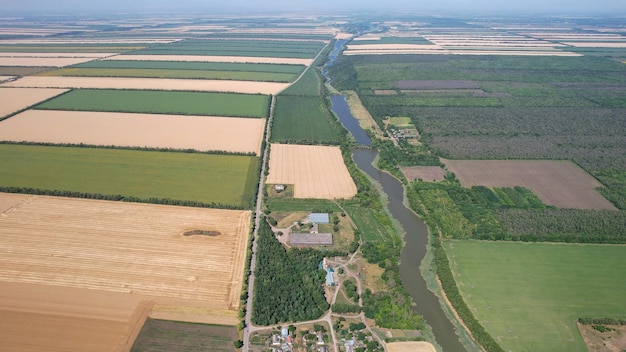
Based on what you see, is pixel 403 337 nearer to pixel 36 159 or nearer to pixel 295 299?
pixel 295 299

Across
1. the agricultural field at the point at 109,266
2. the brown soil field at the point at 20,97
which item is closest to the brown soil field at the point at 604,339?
the agricultural field at the point at 109,266

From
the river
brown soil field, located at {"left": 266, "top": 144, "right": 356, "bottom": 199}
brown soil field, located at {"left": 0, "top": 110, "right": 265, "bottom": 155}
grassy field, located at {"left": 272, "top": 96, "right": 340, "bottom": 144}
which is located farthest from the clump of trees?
grassy field, located at {"left": 272, "top": 96, "right": 340, "bottom": 144}

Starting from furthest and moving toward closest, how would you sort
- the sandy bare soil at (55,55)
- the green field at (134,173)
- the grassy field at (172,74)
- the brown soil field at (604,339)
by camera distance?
the sandy bare soil at (55,55) → the grassy field at (172,74) → the green field at (134,173) → the brown soil field at (604,339)

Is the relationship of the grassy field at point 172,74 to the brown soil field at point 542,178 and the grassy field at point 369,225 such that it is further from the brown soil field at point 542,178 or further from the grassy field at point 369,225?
the grassy field at point 369,225

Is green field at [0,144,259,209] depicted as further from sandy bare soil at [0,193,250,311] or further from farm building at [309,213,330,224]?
farm building at [309,213,330,224]

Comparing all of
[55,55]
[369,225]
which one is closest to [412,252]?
[369,225]

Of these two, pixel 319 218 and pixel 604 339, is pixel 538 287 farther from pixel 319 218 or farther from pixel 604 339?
pixel 319 218

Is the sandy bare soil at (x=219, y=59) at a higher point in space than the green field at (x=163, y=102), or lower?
higher

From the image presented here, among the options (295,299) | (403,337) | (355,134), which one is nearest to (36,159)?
(295,299)
